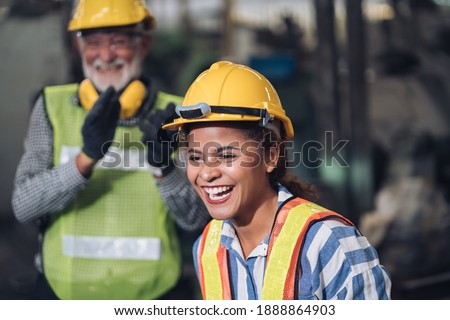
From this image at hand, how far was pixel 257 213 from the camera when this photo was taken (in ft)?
9.21

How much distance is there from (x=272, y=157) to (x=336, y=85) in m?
2.62

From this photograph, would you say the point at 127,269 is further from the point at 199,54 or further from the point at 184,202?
Result: the point at 199,54

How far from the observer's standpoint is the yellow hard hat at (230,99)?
2.69m

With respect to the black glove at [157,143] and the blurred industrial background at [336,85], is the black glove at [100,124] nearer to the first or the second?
the black glove at [157,143]

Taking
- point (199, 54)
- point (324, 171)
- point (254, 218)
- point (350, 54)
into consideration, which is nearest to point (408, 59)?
point (350, 54)

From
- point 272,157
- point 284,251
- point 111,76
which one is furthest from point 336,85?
point 284,251

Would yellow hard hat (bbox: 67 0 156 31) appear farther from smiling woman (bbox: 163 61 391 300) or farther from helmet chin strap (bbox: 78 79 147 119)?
smiling woman (bbox: 163 61 391 300)

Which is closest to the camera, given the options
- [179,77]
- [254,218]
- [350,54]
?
[254,218]

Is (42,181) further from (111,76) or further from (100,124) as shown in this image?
(111,76)

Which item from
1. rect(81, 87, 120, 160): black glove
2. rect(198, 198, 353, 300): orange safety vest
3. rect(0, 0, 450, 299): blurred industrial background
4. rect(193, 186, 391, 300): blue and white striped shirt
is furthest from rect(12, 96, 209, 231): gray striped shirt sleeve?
rect(0, 0, 450, 299): blurred industrial background

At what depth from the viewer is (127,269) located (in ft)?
12.1

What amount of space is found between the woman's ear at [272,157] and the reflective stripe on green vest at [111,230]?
3.03ft

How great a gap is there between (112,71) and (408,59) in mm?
2690

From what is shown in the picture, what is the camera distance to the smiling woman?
2607mm
